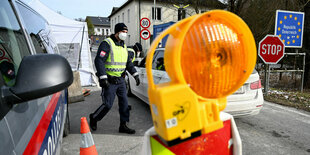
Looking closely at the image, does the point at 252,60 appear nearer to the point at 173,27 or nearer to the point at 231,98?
the point at 173,27

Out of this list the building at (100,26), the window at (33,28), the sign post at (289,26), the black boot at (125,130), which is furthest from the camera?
the building at (100,26)

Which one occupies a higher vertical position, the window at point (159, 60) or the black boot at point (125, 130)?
the window at point (159, 60)

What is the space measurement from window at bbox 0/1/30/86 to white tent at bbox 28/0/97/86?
6613 mm

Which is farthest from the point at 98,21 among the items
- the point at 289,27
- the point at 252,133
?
the point at 252,133

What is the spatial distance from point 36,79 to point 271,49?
651cm

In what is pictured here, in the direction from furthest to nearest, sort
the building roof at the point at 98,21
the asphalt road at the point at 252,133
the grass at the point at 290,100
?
1. the building roof at the point at 98,21
2. the grass at the point at 290,100
3. the asphalt road at the point at 252,133

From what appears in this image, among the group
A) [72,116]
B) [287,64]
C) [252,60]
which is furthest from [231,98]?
[287,64]

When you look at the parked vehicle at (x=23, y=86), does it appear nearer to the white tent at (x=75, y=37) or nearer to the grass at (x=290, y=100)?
the grass at (x=290, y=100)

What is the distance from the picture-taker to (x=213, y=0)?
39.7ft

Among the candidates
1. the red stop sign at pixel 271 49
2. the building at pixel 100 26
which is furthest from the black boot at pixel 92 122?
the building at pixel 100 26

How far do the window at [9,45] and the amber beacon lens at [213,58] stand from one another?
845 millimetres

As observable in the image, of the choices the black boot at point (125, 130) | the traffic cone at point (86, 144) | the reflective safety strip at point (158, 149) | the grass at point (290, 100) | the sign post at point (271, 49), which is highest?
the sign post at point (271, 49)

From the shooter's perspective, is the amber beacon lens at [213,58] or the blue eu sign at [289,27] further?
the blue eu sign at [289,27]

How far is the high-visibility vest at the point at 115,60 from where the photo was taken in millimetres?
3344
